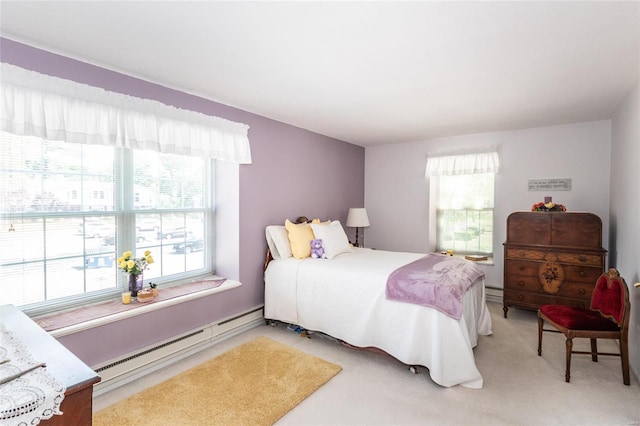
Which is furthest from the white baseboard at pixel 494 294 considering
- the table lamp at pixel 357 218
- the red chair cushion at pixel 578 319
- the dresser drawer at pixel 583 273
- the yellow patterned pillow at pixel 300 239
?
the yellow patterned pillow at pixel 300 239

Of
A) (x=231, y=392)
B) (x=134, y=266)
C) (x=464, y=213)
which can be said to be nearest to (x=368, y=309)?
(x=231, y=392)

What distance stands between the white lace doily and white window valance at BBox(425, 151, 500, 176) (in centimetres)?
463

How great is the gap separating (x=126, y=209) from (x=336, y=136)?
2.92 meters

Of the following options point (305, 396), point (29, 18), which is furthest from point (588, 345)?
point (29, 18)

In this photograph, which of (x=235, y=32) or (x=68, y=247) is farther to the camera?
(x=68, y=247)

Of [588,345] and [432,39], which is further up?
[432,39]

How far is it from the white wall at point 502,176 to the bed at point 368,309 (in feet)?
4.76

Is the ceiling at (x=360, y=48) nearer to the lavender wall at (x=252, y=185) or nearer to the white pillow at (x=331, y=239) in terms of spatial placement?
the lavender wall at (x=252, y=185)

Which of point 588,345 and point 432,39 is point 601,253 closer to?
point 588,345

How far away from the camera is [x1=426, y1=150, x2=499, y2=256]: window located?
4.45 meters

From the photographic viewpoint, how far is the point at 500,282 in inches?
172

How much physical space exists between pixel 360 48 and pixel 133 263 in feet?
7.85

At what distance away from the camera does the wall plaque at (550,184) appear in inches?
155

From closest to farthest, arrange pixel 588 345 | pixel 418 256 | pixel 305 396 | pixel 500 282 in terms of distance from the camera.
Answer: pixel 305 396 < pixel 588 345 < pixel 418 256 < pixel 500 282
